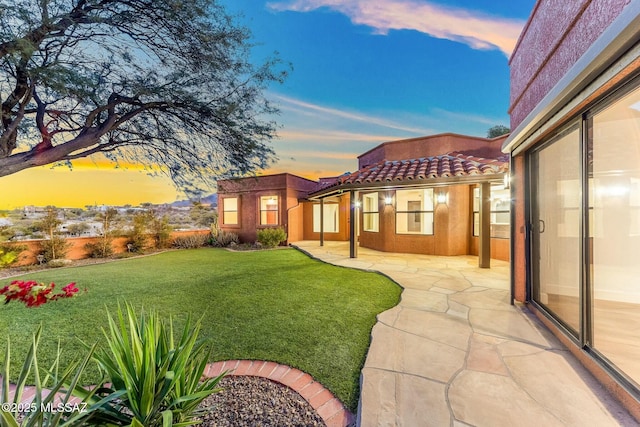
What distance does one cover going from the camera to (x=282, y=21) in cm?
778

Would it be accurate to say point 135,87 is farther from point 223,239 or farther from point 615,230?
point 223,239

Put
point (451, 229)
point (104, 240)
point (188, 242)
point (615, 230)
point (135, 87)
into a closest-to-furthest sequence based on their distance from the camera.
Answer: point (615, 230), point (135, 87), point (451, 229), point (104, 240), point (188, 242)

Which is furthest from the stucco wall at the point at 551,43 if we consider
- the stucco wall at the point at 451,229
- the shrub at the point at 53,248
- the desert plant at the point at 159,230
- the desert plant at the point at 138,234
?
the desert plant at the point at 159,230

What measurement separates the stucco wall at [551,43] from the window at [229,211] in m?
15.5

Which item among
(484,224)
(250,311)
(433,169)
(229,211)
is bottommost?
(250,311)

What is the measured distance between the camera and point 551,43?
323 centimetres

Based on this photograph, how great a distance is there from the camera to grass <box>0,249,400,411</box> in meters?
3.04

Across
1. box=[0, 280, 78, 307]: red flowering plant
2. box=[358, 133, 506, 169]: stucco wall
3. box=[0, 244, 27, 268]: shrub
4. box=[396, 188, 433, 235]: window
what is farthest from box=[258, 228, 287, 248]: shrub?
box=[0, 280, 78, 307]: red flowering plant

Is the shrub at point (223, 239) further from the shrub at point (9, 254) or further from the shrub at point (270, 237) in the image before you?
the shrub at point (9, 254)

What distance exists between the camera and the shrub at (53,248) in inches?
394

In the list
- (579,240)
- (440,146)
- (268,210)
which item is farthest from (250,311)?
(268,210)

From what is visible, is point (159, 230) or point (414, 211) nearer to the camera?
point (414, 211)

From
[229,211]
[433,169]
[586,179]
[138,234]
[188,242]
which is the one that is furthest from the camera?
[229,211]

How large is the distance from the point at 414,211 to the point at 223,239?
11253 mm
